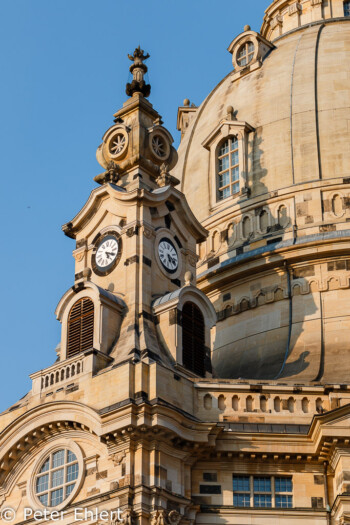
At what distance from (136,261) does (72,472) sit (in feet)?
25.6

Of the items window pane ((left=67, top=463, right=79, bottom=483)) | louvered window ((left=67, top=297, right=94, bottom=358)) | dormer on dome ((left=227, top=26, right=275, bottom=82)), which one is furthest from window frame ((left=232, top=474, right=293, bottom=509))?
dormer on dome ((left=227, top=26, right=275, bottom=82))

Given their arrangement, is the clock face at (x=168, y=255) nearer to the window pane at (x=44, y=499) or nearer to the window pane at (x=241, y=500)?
the window pane at (x=241, y=500)

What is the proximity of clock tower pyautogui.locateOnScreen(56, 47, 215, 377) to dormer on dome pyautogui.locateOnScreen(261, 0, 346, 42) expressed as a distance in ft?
45.7

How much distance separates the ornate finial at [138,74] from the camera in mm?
50500

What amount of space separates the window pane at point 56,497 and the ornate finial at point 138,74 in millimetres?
16475

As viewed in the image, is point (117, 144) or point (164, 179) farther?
point (117, 144)

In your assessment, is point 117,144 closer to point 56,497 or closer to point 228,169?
point 228,169

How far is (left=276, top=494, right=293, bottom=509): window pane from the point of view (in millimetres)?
41125

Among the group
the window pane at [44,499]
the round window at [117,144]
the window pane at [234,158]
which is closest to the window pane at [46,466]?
the window pane at [44,499]

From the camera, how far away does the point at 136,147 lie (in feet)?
159

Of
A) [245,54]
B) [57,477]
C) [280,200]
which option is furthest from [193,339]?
[245,54]

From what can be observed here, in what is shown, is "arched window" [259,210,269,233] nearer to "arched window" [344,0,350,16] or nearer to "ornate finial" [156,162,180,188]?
"ornate finial" [156,162,180,188]

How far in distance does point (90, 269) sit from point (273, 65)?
54.8 ft

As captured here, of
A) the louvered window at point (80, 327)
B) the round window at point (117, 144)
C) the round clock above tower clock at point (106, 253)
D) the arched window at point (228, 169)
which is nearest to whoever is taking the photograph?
the louvered window at point (80, 327)
